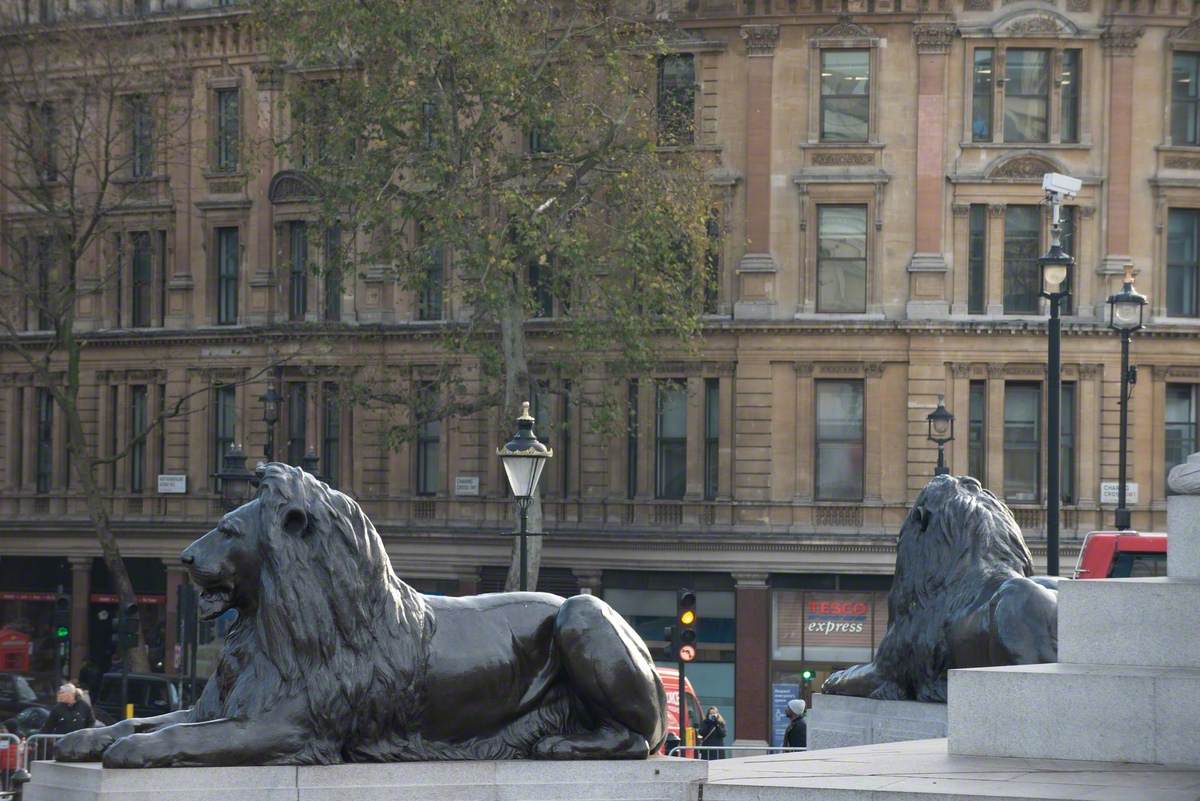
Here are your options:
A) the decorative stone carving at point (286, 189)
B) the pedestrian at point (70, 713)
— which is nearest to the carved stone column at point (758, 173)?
the decorative stone carving at point (286, 189)

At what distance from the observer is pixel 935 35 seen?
151ft

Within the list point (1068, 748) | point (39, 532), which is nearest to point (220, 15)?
point (39, 532)

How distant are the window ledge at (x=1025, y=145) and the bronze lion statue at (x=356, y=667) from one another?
117ft

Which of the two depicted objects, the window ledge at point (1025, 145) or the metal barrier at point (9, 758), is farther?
the window ledge at point (1025, 145)

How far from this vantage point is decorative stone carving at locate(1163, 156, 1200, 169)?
45.9m

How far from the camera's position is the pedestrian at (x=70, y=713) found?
25.9 m

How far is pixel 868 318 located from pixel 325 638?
3620 cm

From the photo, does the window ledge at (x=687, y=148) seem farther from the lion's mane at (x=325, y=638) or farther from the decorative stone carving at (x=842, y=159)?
the lion's mane at (x=325, y=638)

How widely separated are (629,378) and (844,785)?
34272mm

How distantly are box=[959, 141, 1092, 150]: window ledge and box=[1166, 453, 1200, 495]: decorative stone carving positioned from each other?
33493 mm

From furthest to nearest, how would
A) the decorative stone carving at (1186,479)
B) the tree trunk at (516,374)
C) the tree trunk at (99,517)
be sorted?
1. the tree trunk at (99,517)
2. the tree trunk at (516,374)
3. the decorative stone carving at (1186,479)

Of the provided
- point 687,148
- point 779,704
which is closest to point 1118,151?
point 687,148

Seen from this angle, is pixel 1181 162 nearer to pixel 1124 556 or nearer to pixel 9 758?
pixel 1124 556

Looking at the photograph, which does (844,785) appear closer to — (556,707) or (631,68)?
(556,707)
